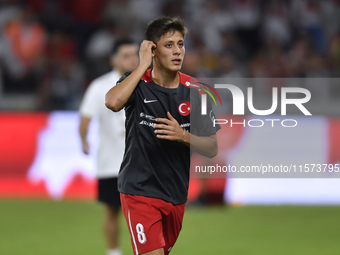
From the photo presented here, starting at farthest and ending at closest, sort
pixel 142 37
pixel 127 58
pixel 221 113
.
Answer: pixel 142 37 < pixel 127 58 < pixel 221 113

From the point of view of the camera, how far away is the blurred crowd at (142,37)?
1156 centimetres

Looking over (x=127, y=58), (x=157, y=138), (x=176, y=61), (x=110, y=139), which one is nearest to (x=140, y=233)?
(x=157, y=138)

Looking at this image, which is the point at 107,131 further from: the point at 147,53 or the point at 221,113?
the point at 147,53

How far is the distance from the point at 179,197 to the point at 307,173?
5.86 feet

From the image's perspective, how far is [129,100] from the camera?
379cm

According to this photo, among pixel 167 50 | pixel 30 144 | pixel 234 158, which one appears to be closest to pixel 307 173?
pixel 234 158

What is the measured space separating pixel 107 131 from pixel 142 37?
684cm

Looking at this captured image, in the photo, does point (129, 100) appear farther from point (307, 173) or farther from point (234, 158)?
point (234, 158)

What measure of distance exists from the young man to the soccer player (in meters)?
1.99

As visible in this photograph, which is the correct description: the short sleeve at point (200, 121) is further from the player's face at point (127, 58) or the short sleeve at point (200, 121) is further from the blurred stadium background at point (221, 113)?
the player's face at point (127, 58)

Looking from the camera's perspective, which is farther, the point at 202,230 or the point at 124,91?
the point at 202,230

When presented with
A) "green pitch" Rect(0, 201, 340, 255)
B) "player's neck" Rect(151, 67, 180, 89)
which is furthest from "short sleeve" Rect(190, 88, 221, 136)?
"green pitch" Rect(0, 201, 340, 255)

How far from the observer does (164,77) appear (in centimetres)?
391

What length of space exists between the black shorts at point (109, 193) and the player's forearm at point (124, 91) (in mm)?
2268
